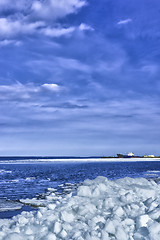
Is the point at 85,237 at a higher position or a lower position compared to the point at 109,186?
lower

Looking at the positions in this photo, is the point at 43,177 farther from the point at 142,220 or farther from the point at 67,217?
the point at 142,220

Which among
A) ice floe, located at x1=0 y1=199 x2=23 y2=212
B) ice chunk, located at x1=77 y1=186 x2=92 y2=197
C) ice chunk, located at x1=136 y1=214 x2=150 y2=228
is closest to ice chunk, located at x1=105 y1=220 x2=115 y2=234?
ice chunk, located at x1=136 y1=214 x2=150 y2=228

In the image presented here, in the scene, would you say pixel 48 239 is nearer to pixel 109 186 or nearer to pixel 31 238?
pixel 31 238

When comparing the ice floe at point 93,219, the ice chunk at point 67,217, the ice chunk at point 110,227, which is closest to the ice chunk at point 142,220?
the ice floe at point 93,219

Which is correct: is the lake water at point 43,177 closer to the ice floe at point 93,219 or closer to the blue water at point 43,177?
the blue water at point 43,177

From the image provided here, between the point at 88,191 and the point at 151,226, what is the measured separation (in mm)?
1979

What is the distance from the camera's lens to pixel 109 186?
7.27 m

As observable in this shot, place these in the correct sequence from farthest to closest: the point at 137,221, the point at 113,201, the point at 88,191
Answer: the point at 88,191 → the point at 113,201 → the point at 137,221

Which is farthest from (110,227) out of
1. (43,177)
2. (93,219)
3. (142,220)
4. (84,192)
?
(43,177)

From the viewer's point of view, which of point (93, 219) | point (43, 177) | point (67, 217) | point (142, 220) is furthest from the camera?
point (43, 177)

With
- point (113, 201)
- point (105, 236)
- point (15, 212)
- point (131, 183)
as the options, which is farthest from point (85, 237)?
point (15, 212)

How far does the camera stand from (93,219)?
18.4 feet

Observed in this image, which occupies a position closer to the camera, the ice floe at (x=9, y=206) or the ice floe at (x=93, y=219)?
the ice floe at (x=93, y=219)

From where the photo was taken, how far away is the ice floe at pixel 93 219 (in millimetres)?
5191
